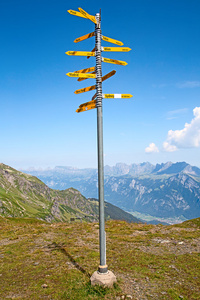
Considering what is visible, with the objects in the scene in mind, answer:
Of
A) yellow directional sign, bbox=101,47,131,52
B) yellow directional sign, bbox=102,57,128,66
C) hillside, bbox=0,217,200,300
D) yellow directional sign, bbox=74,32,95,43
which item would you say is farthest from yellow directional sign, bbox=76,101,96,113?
hillside, bbox=0,217,200,300

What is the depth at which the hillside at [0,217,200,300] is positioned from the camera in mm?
8914

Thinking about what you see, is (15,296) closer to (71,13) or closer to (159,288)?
(159,288)

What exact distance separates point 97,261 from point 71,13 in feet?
43.3

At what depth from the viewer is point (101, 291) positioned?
28.6ft

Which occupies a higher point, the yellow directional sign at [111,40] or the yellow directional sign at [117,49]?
the yellow directional sign at [111,40]

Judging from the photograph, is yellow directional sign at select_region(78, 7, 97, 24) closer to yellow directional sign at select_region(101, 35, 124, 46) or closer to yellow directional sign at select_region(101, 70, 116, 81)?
yellow directional sign at select_region(101, 35, 124, 46)

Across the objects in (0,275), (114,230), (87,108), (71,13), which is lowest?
(114,230)

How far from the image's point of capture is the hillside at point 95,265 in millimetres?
8914

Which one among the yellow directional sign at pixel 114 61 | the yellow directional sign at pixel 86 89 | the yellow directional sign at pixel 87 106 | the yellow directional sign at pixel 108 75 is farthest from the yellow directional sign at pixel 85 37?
the yellow directional sign at pixel 87 106

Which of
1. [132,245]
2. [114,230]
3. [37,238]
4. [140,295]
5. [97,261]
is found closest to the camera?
[140,295]

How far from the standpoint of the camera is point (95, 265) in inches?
465

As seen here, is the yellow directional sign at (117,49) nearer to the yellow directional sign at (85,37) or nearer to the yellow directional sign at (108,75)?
the yellow directional sign at (85,37)

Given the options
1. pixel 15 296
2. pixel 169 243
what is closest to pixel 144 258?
pixel 169 243

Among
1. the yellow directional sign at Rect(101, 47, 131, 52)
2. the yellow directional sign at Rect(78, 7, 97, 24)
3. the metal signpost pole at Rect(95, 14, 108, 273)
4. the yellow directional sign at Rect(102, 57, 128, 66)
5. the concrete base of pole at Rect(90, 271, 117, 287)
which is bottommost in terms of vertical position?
the concrete base of pole at Rect(90, 271, 117, 287)
